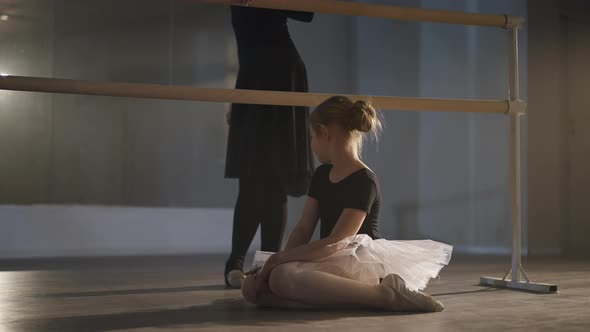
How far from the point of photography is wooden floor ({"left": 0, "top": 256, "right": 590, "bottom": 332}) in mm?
1581

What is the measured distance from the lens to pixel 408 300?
180 cm

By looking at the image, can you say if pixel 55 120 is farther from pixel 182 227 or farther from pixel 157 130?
pixel 182 227

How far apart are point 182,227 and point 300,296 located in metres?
2.98

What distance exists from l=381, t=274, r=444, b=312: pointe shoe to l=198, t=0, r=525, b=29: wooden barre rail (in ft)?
2.77

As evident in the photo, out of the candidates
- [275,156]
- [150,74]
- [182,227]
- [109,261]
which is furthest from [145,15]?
[275,156]

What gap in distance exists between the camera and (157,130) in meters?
4.74

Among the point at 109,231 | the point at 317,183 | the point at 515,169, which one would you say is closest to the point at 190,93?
the point at 317,183

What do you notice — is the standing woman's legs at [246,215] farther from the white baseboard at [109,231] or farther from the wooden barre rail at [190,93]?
the white baseboard at [109,231]

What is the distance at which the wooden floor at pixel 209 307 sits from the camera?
158cm

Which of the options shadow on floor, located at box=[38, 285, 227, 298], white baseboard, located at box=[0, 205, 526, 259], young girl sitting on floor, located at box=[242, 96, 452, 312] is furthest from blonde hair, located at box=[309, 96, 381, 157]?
white baseboard, located at box=[0, 205, 526, 259]

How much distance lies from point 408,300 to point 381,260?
16 centimetres

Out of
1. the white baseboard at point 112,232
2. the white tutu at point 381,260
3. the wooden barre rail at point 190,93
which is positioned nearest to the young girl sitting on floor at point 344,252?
the white tutu at point 381,260

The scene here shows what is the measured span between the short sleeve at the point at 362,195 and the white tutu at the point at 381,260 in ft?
0.25

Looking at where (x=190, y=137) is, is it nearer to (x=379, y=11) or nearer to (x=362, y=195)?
(x=379, y=11)
